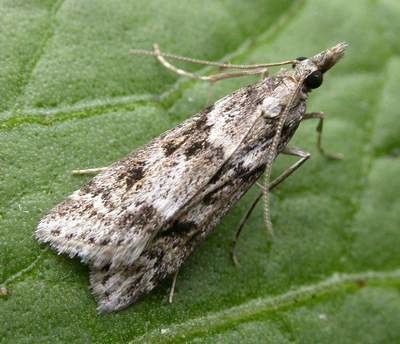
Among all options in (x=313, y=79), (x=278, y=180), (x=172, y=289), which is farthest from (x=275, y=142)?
(x=172, y=289)

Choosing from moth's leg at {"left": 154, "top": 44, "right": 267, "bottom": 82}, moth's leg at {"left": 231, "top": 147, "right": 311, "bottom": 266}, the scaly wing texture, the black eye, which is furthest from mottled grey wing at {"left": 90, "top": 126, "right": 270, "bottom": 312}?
moth's leg at {"left": 154, "top": 44, "right": 267, "bottom": 82}

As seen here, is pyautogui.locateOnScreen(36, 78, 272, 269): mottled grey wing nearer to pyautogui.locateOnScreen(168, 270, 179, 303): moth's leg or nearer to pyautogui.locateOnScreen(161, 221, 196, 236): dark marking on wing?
pyautogui.locateOnScreen(161, 221, 196, 236): dark marking on wing

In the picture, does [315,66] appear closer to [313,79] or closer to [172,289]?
[313,79]

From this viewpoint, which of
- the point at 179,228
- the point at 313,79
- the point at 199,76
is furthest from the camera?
the point at 199,76

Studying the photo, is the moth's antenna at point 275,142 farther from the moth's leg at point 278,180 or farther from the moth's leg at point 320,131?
the moth's leg at point 320,131

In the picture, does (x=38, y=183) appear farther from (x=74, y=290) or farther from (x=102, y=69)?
(x=102, y=69)

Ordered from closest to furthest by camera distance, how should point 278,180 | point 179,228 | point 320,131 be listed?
point 179,228 < point 278,180 < point 320,131

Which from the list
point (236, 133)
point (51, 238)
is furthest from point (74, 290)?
point (236, 133)
